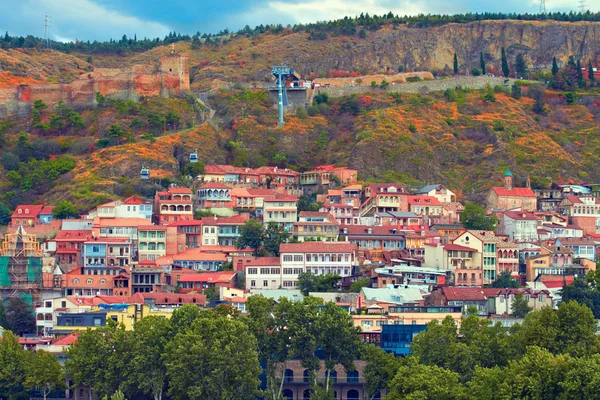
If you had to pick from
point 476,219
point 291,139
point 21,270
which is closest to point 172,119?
point 291,139

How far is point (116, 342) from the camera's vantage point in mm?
80188

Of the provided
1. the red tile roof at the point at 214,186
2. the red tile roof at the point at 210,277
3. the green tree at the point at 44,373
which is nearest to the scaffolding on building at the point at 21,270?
the red tile roof at the point at 210,277

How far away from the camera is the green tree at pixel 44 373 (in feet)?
261

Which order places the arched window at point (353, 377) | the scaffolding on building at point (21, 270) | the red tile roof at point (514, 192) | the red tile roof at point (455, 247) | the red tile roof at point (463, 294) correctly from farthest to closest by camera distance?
1. the red tile roof at point (514, 192)
2. the red tile roof at point (455, 247)
3. the scaffolding on building at point (21, 270)
4. the red tile roof at point (463, 294)
5. the arched window at point (353, 377)

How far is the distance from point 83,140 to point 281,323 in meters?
49.8

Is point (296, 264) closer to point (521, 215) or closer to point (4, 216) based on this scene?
point (521, 215)

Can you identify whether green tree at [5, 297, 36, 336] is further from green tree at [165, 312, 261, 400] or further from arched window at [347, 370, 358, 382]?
arched window at [347, 370, 358, 382]

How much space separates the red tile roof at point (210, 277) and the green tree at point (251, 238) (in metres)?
5.53

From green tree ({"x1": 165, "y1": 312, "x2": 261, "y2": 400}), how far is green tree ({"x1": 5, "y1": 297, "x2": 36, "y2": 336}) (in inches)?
682

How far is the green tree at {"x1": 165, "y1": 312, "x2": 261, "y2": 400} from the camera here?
76.5m

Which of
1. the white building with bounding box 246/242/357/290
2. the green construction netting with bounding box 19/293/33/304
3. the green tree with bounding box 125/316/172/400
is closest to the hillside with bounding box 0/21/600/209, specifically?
the green construction netting with bounding box 19/293/33/304

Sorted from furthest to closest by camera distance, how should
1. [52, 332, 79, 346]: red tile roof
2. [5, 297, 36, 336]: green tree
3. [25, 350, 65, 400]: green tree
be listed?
[5, 297, 36, 336]: green tree, [52, 332, 79, 346]: red tile roof, [25, 350, 65, 400]: green tree

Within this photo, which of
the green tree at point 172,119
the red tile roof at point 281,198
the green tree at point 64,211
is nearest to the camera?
the green tree at point 64,211

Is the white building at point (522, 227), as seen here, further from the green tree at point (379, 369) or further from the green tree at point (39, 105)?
the green tree at point (39, 105)
